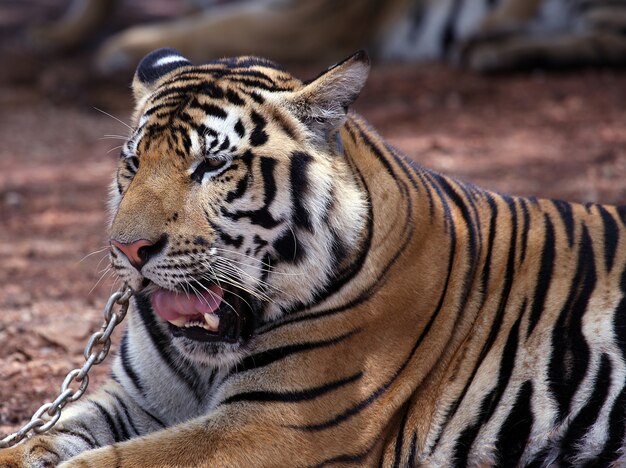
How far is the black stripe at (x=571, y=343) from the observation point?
2.46m

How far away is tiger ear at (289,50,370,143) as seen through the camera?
92.1 inches

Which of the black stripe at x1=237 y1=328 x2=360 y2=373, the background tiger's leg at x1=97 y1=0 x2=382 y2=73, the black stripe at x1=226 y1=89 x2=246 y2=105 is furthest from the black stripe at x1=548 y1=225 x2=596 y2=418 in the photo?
the background tiger's leg at x1=97 y1=0 x2=382 y2=73

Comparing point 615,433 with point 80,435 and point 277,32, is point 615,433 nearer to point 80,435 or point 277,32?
point 80,435

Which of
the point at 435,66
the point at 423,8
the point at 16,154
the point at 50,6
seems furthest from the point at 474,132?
the point at 50,6

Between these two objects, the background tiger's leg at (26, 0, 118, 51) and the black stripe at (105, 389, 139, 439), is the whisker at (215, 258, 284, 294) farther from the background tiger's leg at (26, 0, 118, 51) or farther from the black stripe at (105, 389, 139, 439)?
the background tiger's leg at (26, 0, 118, 51)

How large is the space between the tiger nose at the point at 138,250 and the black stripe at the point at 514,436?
92cm

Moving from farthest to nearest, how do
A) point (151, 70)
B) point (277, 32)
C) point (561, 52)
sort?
point (277, 32)
point (561, 52)
point (151, 70)

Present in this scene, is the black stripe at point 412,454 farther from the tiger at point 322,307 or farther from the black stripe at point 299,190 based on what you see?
the black stripe at point 299,190

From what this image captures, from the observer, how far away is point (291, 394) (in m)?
2.34

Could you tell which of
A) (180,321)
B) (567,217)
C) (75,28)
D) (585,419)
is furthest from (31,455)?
(75,28)

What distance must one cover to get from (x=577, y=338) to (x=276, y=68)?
3.24 ft

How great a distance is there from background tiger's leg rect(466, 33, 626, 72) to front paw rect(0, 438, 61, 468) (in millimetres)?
4432

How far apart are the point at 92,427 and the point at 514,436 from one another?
3.39 feet

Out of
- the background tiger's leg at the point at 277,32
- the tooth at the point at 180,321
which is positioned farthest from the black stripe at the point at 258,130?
the background tiger's leg at the point at 277,32
